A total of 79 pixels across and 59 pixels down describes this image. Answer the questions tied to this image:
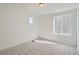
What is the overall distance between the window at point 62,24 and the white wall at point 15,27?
54cm

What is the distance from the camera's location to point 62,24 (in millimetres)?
2881

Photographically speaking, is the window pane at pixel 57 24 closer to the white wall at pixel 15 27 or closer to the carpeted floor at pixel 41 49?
the carpeted floor at pixel 41 49

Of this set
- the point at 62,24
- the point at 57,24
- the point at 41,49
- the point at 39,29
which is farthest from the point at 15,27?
the point at 62,24

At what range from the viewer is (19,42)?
9.56 ft

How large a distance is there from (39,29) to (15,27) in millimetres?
615

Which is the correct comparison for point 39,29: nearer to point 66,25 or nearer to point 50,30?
point 50,30

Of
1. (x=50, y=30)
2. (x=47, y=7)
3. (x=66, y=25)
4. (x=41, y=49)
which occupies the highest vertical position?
(x=47, y=7)

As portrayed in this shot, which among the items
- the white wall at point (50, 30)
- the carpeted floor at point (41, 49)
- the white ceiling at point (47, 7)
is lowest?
the carpeted floor at point (41, 49)

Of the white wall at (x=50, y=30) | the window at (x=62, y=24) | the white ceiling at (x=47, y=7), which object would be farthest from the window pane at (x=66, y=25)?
the white ceiling at (x=47, y=7)

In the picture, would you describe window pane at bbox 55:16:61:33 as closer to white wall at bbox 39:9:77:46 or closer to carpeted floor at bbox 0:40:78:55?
white wall at bbox 39:9:77:46

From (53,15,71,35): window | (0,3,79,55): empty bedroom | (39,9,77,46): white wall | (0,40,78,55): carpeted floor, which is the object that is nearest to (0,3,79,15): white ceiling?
(0,3,79,55): empty bedroom

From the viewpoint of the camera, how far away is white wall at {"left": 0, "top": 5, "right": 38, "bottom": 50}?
2.80 m

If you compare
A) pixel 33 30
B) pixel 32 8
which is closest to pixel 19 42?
pixel 33 30

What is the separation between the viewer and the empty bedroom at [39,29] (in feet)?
9.13
